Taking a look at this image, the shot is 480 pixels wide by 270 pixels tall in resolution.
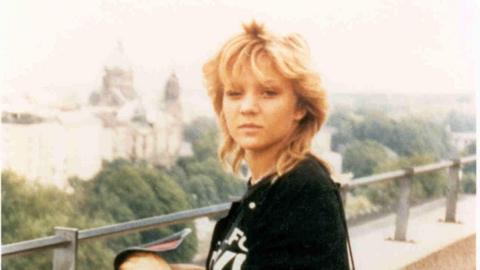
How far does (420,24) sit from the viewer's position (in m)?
2.07

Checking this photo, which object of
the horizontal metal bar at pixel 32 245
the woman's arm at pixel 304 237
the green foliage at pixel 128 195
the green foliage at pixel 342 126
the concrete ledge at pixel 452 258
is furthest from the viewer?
the concrete ledge at pixel 452 258

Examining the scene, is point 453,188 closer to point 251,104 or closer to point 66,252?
point 251,104

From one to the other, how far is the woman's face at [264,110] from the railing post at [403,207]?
2.66 feet

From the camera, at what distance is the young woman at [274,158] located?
1237 mm

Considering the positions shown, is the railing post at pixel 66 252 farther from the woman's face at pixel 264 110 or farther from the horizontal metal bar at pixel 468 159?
the horizontal metal bar at pixel 468 159

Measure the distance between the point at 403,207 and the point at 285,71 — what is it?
3.33ft

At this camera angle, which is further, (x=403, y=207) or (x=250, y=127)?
(x=403, y=207)

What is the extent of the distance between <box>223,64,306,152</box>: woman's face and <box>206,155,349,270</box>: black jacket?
0.10 metres

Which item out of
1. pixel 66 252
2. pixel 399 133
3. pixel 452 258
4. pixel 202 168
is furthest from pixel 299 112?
pixel 452 258

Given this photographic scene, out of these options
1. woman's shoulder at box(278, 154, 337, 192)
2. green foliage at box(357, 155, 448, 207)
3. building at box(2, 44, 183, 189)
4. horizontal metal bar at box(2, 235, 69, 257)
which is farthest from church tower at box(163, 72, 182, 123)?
green foliage at box(357, 155, 448, 207)

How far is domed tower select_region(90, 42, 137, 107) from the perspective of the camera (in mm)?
1666

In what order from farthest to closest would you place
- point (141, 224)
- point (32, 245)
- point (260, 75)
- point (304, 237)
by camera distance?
point (141, 224)
point (32, 245)
point (260, 75)
point (304, 237)

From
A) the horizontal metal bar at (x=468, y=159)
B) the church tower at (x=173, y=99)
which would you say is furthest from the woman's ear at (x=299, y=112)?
the horizontal metal bar at (x=468, y=159)

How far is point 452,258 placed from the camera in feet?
7.27
